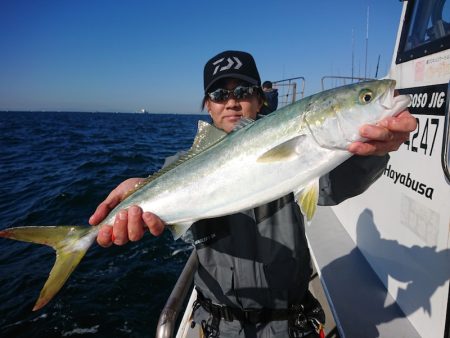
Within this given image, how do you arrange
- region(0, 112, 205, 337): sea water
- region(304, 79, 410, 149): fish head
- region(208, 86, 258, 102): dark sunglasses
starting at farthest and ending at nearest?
region(0, 112, 205, 337): sea water → region(208, 86, 258, 102): dark sunglasses → region(304, 79, 410, 149): fish head

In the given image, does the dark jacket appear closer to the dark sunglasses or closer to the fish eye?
the fish eye

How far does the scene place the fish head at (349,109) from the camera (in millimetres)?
2047

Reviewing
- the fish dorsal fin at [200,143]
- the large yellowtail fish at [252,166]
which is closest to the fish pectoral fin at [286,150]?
the large yellowtail fish at [252,166]

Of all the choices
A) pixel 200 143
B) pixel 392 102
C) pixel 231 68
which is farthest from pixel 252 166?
pixel 231 68

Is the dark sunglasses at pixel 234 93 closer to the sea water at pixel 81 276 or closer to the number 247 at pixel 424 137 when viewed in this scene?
the number 247 at pixel 424 137

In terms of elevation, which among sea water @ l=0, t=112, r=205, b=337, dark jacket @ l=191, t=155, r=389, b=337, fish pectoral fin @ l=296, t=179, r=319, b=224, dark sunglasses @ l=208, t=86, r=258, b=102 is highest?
dark sunglasses @ l=208, t=86, r=258, b=102

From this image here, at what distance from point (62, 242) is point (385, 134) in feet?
9.40

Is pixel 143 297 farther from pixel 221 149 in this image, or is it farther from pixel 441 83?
pixel 441 83

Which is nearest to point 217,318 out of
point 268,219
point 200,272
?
point 200,272

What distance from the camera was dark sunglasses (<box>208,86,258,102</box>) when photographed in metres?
3.35

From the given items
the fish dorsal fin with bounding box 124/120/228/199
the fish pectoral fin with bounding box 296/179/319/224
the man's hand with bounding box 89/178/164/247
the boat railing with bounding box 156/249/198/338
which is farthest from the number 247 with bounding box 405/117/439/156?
the boat railing with bounding box 156/249/198/338

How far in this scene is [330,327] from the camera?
12.2 feet

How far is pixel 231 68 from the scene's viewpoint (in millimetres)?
3400

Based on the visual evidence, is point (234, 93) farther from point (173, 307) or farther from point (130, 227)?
point (173, 307)
